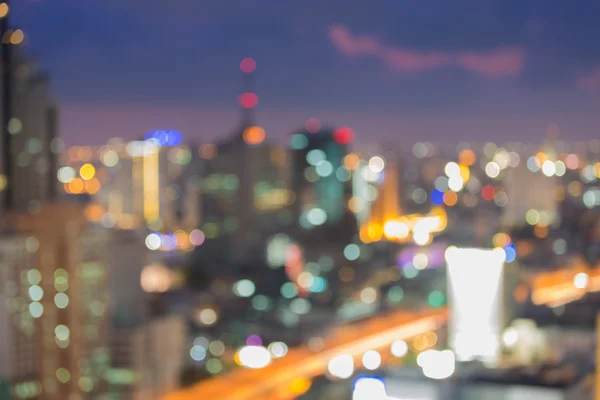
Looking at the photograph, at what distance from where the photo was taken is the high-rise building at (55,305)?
17.9 feet

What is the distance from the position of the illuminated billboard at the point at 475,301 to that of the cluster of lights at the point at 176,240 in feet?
21.1

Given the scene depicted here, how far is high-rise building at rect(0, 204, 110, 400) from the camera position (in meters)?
5.46

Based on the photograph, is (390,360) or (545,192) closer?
(390,360)

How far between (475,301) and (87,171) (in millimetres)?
3042

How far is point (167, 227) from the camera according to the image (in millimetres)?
12602

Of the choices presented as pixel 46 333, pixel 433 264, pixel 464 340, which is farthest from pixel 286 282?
pixel 464 340

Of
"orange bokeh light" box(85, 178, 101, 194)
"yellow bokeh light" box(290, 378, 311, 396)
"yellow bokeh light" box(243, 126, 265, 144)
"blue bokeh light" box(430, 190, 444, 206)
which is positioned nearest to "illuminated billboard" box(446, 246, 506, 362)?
"yellow bokeh light" box(290, 378, 311, 396)

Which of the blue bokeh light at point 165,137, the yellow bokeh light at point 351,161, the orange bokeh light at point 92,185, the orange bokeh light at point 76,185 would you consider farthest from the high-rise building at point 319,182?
the orange bokeh light at point 76,185

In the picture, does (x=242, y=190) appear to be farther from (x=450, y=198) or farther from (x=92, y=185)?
(x=92, y=185)

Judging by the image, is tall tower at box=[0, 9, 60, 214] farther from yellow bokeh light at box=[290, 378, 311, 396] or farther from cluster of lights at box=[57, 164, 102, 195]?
yellow bokeh light at box=[290, 378, 311, 396]

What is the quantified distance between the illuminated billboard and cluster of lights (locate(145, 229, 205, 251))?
6.43m

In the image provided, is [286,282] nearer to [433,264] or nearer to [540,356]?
[433,264]

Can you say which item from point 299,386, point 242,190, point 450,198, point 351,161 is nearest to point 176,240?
point 242,190

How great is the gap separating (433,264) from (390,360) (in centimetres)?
373
